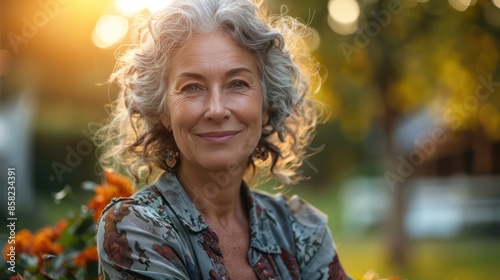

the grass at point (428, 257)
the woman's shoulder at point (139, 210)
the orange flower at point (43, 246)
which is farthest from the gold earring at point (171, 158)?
the grass at point (428, 257)

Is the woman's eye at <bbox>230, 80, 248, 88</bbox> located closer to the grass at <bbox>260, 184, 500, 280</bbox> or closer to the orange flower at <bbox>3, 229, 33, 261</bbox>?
the orange flower at <bbox>3, 229, 33, 261</bbox>

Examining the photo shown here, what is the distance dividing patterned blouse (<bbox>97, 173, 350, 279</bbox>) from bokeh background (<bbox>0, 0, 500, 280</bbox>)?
2.44 feet

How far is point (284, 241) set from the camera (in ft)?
8.65

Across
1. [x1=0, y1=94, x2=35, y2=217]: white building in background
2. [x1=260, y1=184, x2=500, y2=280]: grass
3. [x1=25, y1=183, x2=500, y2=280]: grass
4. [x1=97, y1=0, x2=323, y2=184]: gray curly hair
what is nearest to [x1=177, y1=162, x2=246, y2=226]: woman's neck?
[x1=97, y1=0, x2=323, y2=184]: gray curly hair

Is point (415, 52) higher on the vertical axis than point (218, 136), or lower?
higher

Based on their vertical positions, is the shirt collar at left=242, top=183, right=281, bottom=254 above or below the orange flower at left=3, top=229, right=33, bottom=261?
above

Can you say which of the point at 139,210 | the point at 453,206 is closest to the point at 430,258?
the point at 453,206

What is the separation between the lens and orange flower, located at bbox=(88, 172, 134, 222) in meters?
2.87

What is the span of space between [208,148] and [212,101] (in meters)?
0.16

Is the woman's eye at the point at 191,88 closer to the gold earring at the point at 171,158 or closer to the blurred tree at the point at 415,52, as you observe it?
the gold earring at the point at 171,158

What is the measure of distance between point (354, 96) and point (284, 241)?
23.4 feet

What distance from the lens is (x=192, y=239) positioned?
2.34 meters

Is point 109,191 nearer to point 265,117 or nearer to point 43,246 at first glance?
point 43,246

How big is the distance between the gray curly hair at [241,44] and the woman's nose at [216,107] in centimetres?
21
